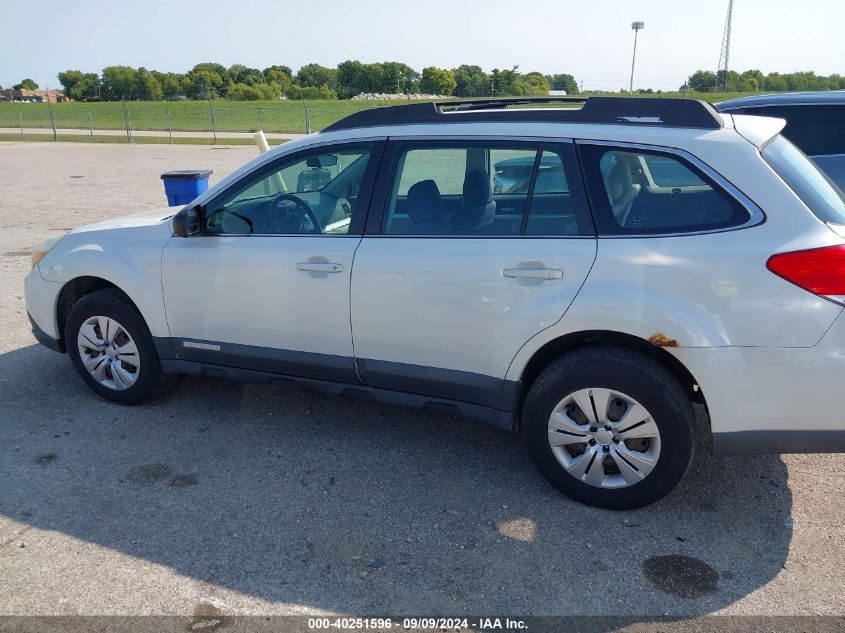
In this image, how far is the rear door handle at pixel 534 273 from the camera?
11.0ft

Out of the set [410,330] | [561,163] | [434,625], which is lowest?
[434,625]

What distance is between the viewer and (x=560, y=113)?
363 cm

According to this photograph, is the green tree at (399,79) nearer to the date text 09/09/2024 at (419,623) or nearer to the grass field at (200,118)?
the grass field at (200,118)

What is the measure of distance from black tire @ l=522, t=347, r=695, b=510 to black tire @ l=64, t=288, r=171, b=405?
244 cm

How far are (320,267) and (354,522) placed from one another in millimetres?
1335

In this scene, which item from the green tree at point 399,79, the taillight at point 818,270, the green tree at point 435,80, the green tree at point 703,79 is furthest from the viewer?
the green tree at point 399,79

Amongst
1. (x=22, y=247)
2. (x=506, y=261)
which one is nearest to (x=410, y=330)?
(x=506, y=261)

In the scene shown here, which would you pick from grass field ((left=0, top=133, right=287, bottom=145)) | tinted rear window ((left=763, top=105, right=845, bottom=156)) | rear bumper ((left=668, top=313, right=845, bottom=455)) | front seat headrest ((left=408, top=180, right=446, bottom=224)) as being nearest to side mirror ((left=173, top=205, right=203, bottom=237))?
front seat headrest ((left=408, top=180, right=446, bottom=224))

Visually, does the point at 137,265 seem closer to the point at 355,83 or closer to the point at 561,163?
the point at 561,163

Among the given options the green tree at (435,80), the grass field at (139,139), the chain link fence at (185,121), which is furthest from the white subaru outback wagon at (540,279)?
the green tree at (435,80)

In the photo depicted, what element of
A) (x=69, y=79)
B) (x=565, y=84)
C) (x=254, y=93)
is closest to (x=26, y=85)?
(x=69, y=79)

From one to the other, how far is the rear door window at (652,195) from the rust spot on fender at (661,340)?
0.47 metres

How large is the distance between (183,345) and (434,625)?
2.43 meters

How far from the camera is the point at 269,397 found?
16.0 ft
